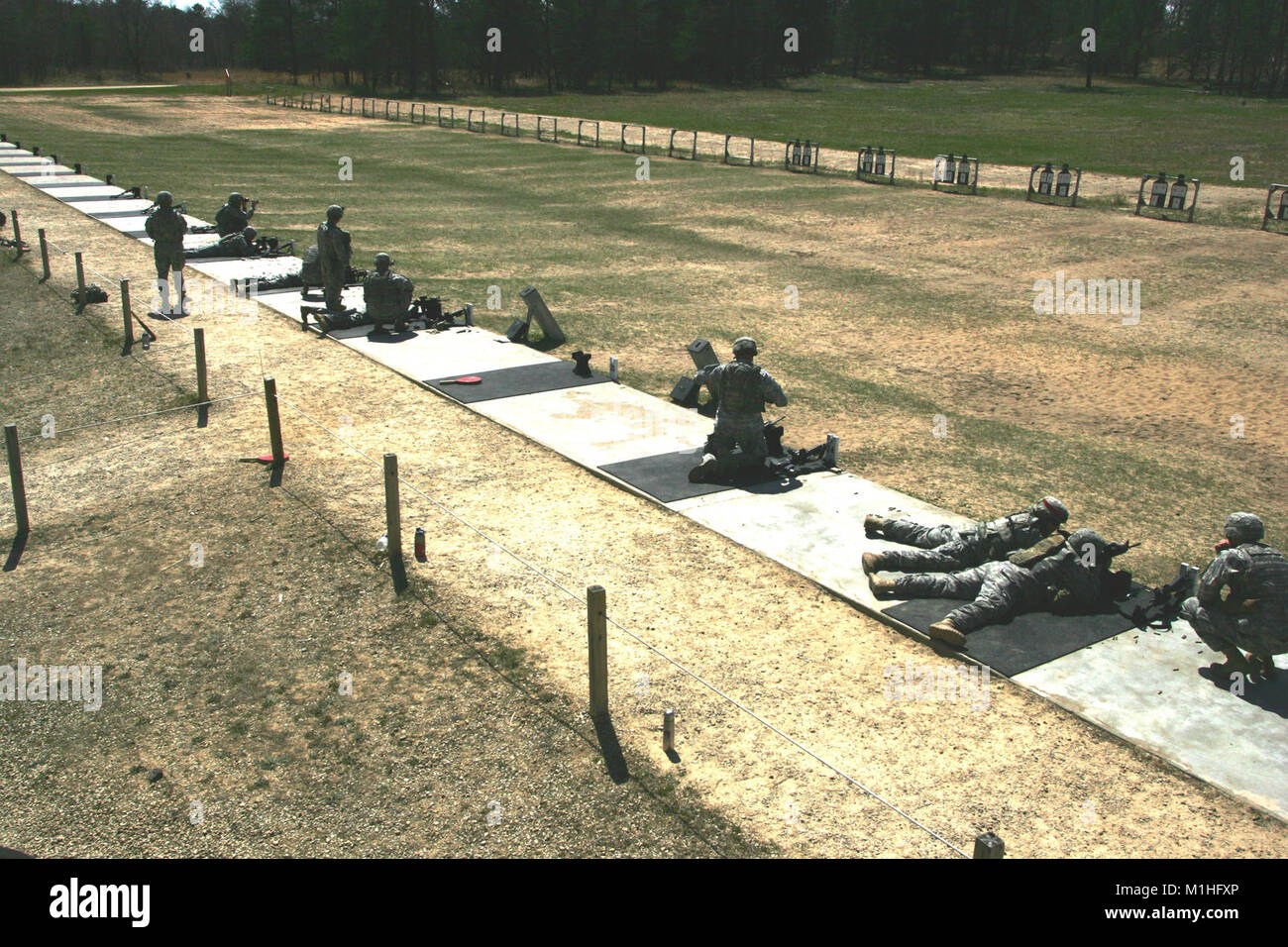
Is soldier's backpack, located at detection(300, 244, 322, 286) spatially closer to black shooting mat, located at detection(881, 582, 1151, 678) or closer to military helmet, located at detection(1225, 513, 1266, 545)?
black shooting mat, located at detection(881, 582, 1151, 678)

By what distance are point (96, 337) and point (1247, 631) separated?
1868 centimetres

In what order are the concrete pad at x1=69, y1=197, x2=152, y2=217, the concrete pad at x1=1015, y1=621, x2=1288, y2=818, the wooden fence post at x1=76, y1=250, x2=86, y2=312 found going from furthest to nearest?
the concrete pad at x1=69, y1=197, x2=152, y2=217 < the wooden fence post at x1=76, y1=250, x2=86, y2=312 < the concrete pad at x1=1015, y1=621, x2=1288, y2=818

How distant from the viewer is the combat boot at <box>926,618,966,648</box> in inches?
359

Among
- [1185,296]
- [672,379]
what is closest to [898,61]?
[1185,296]

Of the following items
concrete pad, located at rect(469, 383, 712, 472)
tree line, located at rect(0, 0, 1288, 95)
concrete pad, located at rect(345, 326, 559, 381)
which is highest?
tree line, located at rect(0, 0, 1288, 95)

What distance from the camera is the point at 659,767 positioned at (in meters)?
7.59

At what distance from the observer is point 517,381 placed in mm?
16984

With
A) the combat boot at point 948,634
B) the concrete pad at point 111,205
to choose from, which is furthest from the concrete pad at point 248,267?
the combat boot at point 948,634

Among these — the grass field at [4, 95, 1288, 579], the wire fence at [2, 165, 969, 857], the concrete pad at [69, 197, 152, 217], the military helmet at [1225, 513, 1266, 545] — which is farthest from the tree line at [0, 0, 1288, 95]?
the military helmet at [1225, 513, 1266, 545]

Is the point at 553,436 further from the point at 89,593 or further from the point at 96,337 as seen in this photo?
the point at 96,337

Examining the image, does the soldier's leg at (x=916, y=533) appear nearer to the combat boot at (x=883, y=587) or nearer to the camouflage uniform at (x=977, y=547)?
the camouflage uniform at (x=977, y=547)

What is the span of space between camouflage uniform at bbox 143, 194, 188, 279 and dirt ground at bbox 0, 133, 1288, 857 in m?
9.46

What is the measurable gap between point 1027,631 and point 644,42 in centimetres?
10449

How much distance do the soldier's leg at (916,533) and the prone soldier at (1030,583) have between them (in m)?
0.70
